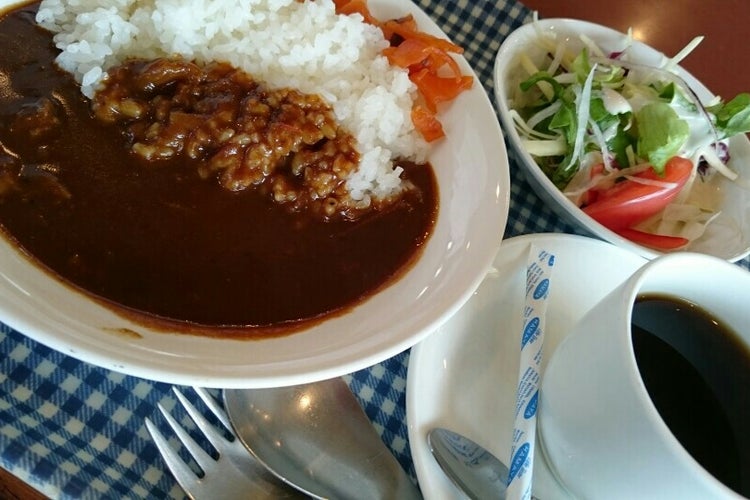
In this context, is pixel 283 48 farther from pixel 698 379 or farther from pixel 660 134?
pixel 698 379

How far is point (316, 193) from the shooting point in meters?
1.53

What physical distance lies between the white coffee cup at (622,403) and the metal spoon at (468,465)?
13 cm

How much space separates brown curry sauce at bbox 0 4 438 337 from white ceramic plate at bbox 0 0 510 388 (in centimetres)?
4

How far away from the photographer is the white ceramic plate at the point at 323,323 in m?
1.04

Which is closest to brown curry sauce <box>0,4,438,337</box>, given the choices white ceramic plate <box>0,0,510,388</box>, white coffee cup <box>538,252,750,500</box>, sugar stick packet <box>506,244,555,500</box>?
white ceramic plate <box>0,0,510,388</box>

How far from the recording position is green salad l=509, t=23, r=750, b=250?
72.9 inches

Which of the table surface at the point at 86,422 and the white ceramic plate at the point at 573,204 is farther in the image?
the white ceramic plate at the point at 573,204

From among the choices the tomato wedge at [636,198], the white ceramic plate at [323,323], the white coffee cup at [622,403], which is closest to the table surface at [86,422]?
the white ceramic plate at [323,323]

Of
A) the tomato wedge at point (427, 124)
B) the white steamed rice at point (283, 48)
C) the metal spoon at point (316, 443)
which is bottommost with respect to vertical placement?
the metal spoon at point (316, 443)

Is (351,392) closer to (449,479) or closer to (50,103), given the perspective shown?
(449,479)

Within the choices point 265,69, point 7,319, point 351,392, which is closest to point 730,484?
point 351,392

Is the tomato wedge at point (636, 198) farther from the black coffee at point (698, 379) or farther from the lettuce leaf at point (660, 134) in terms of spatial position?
the black coffee at point (698, 379)

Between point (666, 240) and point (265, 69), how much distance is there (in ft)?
3.88

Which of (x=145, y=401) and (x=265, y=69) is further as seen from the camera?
(x=265, y=69)
